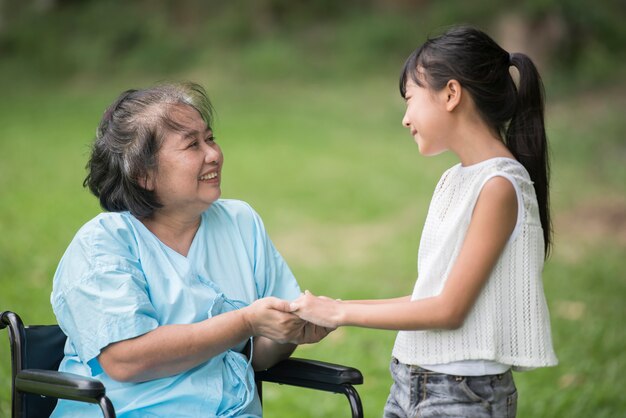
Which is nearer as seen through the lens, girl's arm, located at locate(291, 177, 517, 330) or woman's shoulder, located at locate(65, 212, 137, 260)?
girl's arm, located at locate(291, 177, 517, 330)

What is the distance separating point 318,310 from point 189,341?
333 millimetres

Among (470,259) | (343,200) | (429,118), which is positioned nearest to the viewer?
(470,259)

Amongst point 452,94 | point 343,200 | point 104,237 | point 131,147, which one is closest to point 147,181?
point 131,147

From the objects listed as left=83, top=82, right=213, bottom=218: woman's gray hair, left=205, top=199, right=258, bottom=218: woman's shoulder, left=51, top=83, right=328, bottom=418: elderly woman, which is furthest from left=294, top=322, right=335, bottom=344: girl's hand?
left=83, top=82, right=213, bottom=218: woman's gray hair

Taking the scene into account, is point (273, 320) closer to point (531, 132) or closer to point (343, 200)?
point (531, 132)

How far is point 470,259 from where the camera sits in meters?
2.23

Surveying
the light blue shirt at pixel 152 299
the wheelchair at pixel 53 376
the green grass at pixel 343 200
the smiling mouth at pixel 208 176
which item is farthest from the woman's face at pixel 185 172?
the green grass at pixel 343 200

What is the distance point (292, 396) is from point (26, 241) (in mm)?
3273

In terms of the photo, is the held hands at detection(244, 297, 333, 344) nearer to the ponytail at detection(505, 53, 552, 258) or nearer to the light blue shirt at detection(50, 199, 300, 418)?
the light blue shirt at detection(50, 199, 300, 418)

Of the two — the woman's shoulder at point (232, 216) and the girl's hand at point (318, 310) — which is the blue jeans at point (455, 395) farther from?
the woman's shoulder at point (232, 216)

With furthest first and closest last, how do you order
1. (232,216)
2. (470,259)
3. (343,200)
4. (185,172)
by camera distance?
(343,200) → (232,216) → (185,172) → (470,259)

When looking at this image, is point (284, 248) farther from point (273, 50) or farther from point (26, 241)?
point (273, 50)

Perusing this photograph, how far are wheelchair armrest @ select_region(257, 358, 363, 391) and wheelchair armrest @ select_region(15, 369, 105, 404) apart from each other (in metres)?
0.63

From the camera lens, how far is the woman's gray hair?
2555mm
